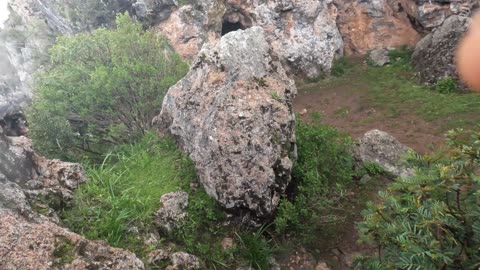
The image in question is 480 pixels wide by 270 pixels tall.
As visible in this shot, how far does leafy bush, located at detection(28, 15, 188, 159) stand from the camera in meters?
9.57

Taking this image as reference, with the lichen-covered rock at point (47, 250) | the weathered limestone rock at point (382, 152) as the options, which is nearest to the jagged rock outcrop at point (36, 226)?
the lichen-covered rock at point (47, 250)

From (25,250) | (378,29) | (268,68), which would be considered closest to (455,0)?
(378,29)

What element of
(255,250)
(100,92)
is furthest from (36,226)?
(100,92)

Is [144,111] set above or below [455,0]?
below

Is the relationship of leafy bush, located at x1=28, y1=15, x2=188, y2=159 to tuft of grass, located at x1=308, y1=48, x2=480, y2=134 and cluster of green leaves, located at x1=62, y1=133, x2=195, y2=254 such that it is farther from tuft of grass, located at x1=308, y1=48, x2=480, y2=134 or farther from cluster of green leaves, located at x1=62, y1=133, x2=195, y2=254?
tuft of grass, located at x1=308, y1=48, x2=480, y2=134

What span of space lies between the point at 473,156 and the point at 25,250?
4.27m

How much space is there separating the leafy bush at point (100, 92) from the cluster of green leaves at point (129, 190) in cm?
100

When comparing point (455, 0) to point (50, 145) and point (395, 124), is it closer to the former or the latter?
point (395, 124)

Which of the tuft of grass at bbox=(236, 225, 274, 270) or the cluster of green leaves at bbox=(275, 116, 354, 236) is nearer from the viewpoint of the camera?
the tuft of grass at bbox=(236, 225, 274, 270)

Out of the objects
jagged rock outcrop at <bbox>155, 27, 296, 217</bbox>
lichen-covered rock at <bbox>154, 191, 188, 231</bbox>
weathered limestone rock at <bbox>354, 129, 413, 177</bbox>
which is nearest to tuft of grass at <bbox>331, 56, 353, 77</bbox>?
weathered limestone rock at <bbox>354, 129, 413, 177</bbox>

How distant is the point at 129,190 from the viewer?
7.36 metres

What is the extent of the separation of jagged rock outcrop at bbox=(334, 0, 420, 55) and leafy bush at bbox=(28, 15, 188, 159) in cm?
1046

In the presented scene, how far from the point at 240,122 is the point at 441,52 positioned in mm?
→ 10722

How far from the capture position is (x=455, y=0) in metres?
16.5
